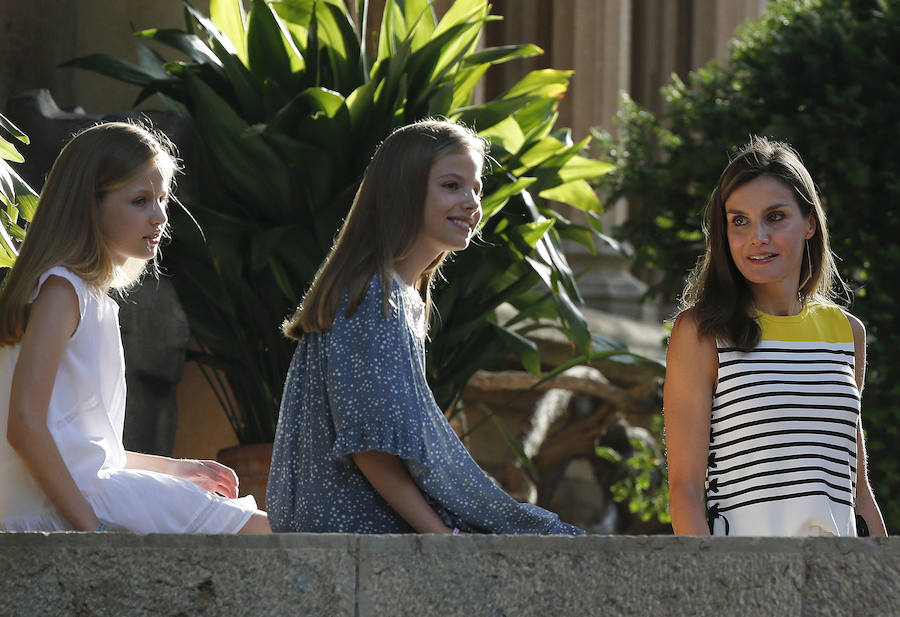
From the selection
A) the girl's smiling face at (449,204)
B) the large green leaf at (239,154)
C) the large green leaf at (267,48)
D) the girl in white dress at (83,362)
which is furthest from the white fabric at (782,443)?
the large green leaf at (267,48)

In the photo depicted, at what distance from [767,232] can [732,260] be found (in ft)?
0.35

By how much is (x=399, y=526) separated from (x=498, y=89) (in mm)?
12640

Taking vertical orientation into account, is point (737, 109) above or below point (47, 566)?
above

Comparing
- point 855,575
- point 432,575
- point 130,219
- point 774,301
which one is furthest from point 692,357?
point 130,219

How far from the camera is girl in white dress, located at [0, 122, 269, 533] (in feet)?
8.54

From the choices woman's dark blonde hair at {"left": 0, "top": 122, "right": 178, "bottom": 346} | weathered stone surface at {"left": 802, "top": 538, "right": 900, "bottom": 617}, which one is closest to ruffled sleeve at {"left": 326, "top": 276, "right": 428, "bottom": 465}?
woman's dark blonde hair at {"left": 0, "top": 122, "right": 178, "bottom": 346}

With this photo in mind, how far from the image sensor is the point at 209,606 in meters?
1.98

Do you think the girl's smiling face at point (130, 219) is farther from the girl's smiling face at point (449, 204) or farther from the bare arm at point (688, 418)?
the bare arm at point (688, 418)

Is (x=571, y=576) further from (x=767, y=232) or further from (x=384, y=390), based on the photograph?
(x=767, y=232)

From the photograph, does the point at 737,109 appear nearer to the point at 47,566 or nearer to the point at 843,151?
the point at 843,151

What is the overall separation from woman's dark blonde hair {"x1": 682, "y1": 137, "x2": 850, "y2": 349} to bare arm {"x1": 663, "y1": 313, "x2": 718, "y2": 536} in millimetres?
62

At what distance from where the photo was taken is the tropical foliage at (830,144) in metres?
6.10

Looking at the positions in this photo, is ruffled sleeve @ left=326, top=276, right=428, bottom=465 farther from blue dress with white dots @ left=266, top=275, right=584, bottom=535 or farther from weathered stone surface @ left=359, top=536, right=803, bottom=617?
weathered stone surface @ left=359, top=536, right=803, bottom=617

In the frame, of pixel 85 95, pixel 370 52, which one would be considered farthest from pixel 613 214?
pixel 85 95
